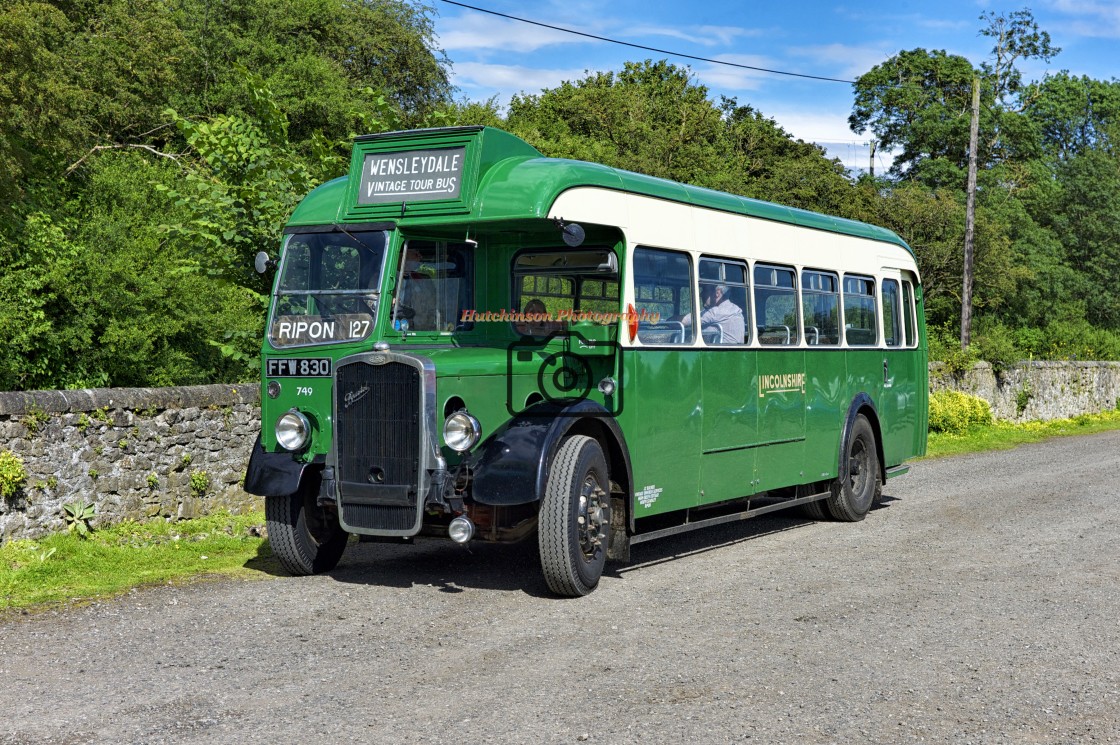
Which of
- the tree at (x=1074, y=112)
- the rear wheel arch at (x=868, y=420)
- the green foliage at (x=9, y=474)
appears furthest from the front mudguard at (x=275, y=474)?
the tree at (x=1074, y=112)

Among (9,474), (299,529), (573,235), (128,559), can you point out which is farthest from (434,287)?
(9,474)

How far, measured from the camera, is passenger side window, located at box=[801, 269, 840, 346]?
12320 mm

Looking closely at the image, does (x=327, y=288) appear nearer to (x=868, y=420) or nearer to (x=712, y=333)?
(x=712, y=333)

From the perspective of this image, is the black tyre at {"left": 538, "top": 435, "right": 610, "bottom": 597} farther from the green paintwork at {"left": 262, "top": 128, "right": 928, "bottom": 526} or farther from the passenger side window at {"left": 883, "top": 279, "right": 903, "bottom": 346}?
the passenger side window at {"left": 883, "top": 279, "right": 903, "bottom": 346}

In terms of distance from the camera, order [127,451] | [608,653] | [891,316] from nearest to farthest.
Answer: [608,653]
[127,451]
[891,316]

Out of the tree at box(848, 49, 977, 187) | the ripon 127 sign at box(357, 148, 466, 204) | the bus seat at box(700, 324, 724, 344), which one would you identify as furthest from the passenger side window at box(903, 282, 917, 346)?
the tree at box(848, 49, 977, 187)

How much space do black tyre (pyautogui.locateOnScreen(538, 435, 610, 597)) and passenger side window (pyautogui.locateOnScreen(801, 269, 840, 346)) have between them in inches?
166

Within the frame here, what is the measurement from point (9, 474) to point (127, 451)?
4.53 feet

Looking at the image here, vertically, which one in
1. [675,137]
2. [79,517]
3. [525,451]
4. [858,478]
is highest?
[675,137]

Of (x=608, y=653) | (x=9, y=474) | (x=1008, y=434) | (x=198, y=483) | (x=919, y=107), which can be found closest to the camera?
(x=608, y=653)

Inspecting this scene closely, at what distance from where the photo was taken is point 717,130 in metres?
44.5

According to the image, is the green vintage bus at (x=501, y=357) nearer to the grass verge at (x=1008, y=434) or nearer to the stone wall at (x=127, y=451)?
the stone wall at (x=127, y=451)

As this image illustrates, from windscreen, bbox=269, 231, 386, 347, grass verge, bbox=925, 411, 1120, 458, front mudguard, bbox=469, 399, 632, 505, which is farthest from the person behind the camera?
grass verge, bbox=925, 411, 1120, 458

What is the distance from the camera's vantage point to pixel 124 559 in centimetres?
1005
